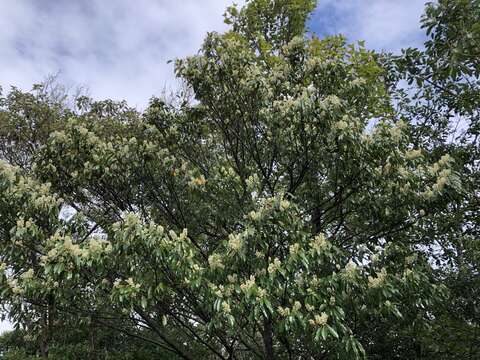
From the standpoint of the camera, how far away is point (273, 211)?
3715 millimetres

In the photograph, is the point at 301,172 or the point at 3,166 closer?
the point at 3,166

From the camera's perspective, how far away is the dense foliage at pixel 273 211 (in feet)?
12.0

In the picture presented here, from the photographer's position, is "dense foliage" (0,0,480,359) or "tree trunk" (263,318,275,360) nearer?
"dense foliage" (0,0,480,359)

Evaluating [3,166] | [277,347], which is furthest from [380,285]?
[3,166]

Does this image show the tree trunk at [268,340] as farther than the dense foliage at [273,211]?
Yes

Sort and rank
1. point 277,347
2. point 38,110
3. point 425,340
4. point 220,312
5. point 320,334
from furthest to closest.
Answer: point 38,110
point 277,347
point 425,340
point 220,312
point 320,334

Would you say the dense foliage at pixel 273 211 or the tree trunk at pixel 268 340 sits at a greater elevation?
the dense foliage at pixel 273 211

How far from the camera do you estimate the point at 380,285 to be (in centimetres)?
365

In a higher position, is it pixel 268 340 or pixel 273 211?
pixel 273 211

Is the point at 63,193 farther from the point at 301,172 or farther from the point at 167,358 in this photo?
the point at 167,358

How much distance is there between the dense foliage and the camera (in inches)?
144

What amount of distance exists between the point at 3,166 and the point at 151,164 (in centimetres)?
162

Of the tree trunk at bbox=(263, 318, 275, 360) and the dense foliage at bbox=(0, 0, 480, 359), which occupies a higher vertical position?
the dense foliage at bbox=(0, 0, 480, 359)

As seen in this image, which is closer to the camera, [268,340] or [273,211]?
[273,211]
